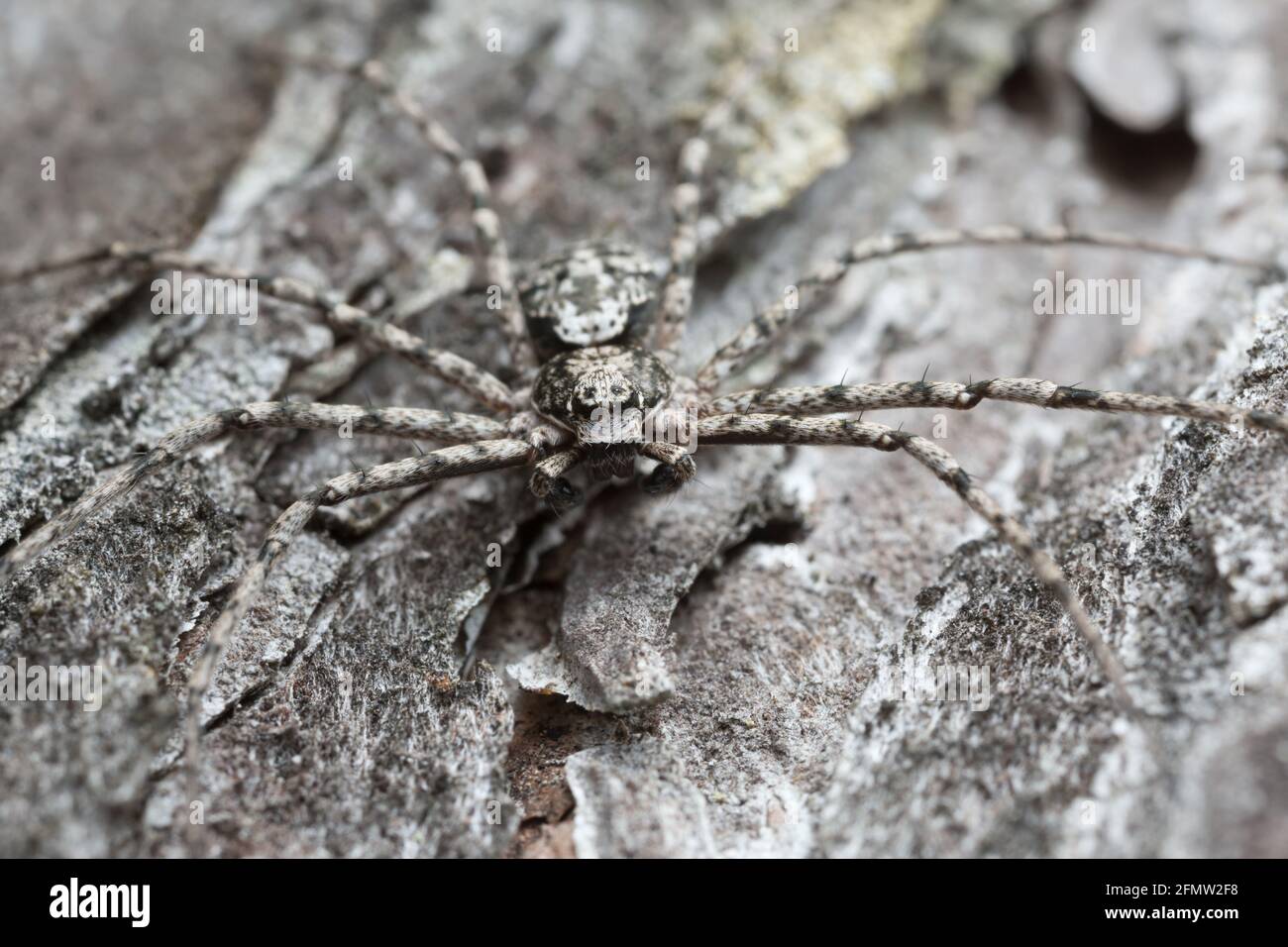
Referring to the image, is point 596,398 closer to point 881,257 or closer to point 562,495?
point 562,495

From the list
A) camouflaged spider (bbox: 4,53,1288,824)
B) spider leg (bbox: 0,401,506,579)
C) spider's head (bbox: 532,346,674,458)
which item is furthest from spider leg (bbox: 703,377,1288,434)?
spider leg (bbox: 0,401,506,579)

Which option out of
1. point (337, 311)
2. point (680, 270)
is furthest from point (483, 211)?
point (680, 270)

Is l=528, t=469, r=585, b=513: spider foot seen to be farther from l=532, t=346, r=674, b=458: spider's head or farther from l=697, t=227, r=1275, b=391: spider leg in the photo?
l=697, t=227, r=1275, b=391: spider leg

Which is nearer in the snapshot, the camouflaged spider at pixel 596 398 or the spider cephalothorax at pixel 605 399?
the camouflaged spider at pixel 596 398

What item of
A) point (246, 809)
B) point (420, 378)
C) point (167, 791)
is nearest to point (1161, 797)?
point (246, 809)

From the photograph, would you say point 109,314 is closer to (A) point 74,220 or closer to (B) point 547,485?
(A) point 74,220

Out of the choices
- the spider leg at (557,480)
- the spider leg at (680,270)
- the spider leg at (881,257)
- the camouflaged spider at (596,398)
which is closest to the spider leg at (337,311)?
the camouflaged spider at (596,398)

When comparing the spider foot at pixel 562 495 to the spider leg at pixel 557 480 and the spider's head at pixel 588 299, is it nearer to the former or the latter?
the spider leg at pixel 557 480
